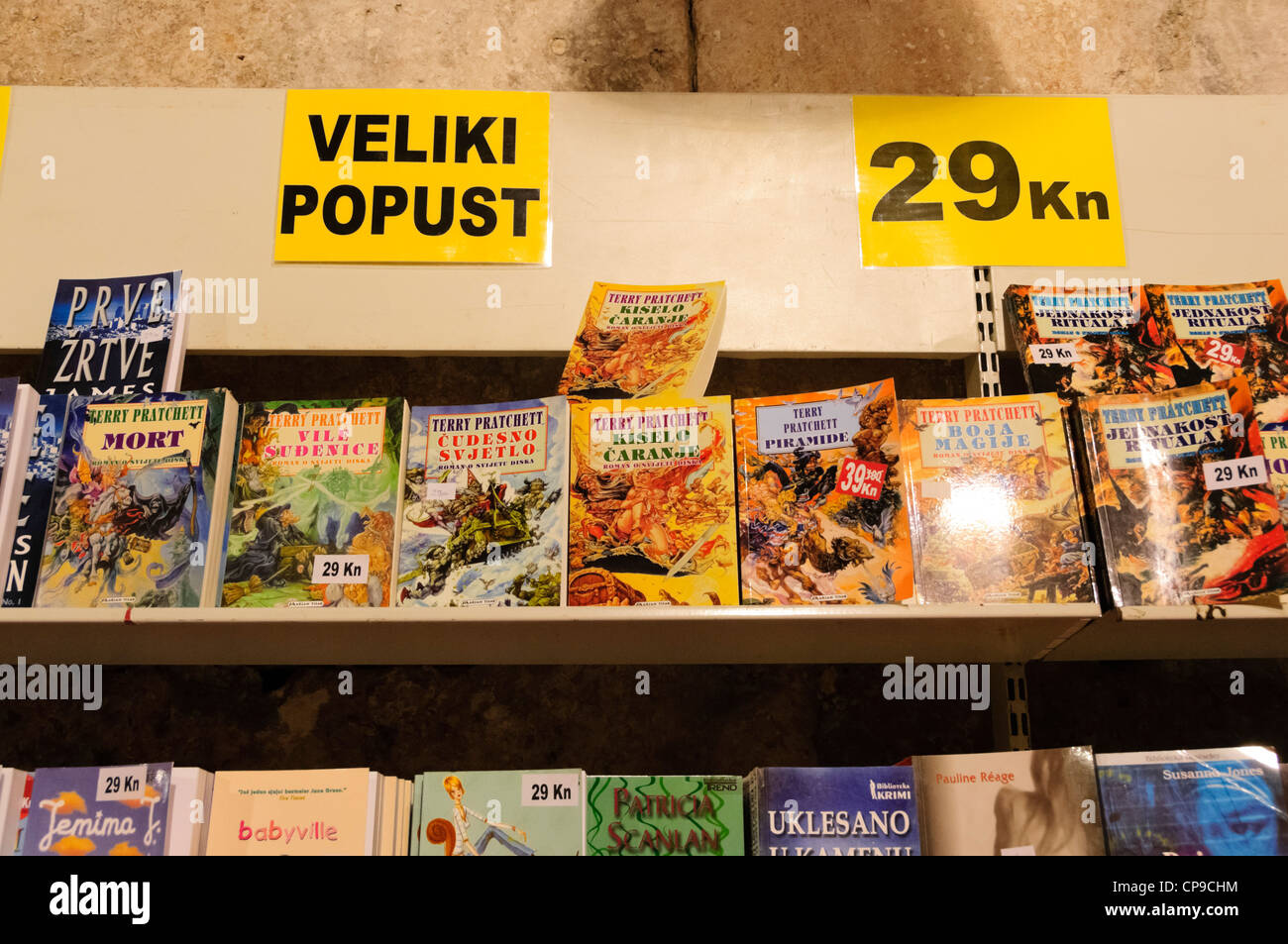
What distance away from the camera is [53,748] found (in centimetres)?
207

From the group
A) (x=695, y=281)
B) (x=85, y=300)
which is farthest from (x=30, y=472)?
(x=695, y=281)

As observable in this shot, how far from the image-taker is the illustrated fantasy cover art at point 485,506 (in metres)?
1.63

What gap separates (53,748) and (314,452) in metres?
0.94

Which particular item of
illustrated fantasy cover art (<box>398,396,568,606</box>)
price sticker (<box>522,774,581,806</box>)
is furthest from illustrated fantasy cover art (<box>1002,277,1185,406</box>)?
price sticker (<box>522,774,581,806</box>)

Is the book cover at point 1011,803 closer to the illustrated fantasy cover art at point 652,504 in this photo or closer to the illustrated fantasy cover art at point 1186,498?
the illustrated fantasy cover art at point 1186,498

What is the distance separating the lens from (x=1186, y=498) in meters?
1.64

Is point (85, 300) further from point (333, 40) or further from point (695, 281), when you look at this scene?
point (695, 281)

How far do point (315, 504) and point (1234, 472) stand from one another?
1.47m

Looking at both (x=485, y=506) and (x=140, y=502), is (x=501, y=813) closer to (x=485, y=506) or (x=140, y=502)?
(x=485, y=506)

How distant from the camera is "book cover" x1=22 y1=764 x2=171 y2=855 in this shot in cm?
148

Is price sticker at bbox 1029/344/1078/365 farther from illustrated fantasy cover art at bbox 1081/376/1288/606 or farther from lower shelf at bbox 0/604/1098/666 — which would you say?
lower shelf at bbox 0/604/1098/666

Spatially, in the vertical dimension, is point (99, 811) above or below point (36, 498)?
below

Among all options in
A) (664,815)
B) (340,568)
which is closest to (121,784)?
(340,568)

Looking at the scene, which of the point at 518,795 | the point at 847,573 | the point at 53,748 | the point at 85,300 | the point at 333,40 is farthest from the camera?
the point at 333,40
